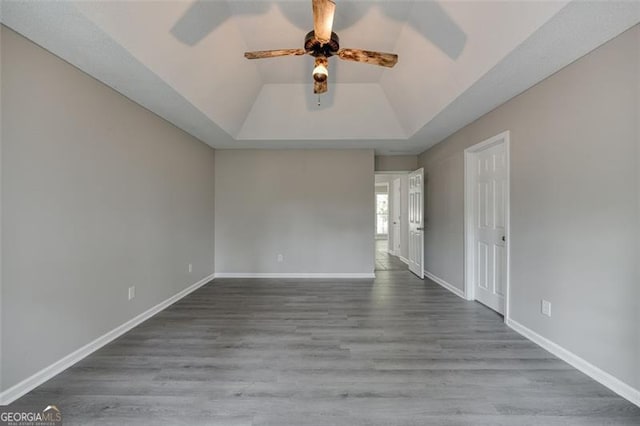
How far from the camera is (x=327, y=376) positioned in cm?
210

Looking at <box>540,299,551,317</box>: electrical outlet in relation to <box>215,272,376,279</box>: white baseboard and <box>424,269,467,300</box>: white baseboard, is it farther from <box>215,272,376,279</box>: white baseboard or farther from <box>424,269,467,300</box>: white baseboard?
<box>215,272,376,279</box>: white baseboard

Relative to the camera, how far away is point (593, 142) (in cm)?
210

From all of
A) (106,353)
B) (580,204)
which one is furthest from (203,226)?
(580,204)

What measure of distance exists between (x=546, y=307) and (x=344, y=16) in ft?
11.0

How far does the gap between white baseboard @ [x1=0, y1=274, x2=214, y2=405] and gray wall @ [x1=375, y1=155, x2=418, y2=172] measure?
14.8 ft

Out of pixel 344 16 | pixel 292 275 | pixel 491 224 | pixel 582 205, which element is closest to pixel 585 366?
pixel 582 205

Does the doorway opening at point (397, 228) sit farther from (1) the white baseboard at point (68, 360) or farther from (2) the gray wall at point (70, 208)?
(2) the gray wall at point (70, 208)

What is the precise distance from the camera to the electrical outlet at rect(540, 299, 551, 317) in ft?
8.18

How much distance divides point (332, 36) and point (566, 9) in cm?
150

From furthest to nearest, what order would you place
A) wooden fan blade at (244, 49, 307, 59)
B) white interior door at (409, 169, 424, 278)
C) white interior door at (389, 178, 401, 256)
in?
white interior door at (389, 178, 401, 256) → white interior door at (409, 169, 424, 278) → wooden fan blade at (244, 49, 307, 59)

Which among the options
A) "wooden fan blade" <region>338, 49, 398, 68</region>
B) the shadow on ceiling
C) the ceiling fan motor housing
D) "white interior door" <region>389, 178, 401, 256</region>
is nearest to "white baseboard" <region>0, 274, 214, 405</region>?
the shadow on ceiling

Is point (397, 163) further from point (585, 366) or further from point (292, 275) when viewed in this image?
point (585, 366)

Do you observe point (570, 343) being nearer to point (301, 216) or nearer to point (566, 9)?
point (566, 9)

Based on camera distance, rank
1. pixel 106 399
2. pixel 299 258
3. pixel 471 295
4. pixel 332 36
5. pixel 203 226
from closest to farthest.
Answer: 1. pixel 106 399
2. pixel 332 36
3. pixel 471 295
4. pixel 203 226
5. pixel 299 258
